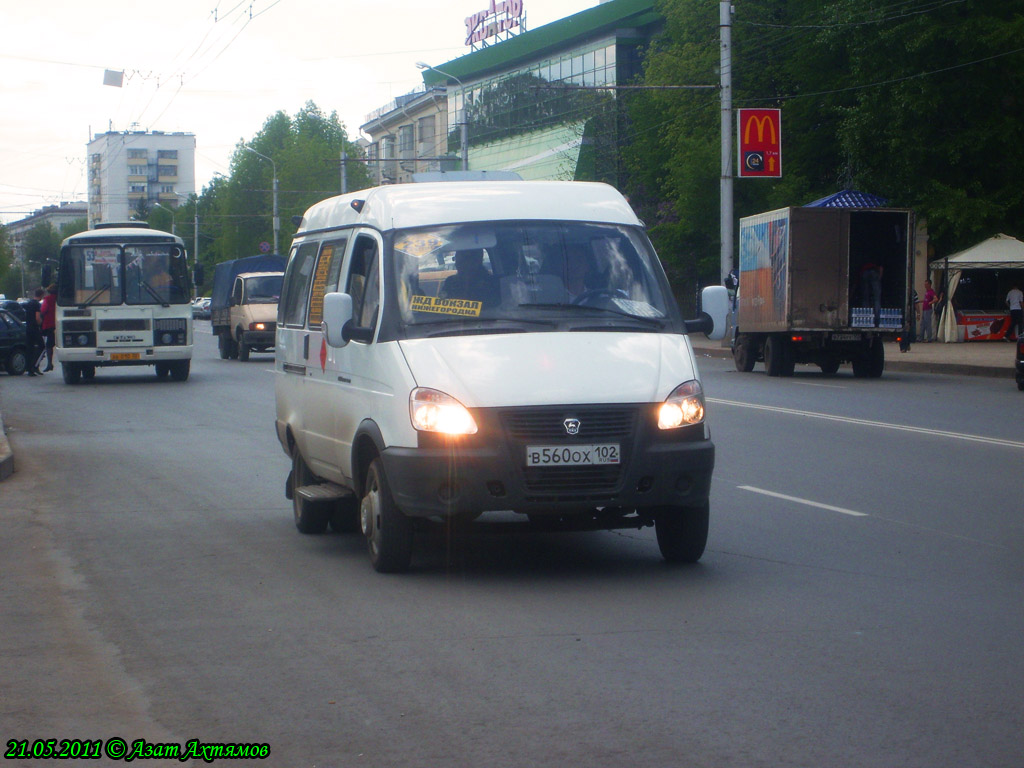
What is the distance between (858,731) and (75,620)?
3.68 meters

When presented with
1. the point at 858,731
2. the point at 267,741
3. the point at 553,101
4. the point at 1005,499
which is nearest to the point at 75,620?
the point at 267,741

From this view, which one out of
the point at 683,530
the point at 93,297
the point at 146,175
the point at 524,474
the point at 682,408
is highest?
the point at 146,175

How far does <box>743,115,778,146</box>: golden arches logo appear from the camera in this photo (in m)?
35.2

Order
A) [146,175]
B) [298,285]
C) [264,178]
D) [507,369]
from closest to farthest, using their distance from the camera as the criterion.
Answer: [507,369]
[298,285]
[264,178]
[146,175]

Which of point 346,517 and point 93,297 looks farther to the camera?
point 93,297

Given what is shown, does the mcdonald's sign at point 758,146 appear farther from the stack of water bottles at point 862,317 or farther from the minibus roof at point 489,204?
the minibus roof at point 489,204

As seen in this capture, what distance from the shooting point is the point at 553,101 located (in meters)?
70.9

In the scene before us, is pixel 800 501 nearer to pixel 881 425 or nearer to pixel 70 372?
pixel 881 425

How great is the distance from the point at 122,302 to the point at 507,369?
21018mm

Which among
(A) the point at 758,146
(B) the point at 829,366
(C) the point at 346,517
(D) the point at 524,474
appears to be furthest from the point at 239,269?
(D) the point at 524,474

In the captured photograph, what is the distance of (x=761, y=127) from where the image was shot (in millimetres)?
35438

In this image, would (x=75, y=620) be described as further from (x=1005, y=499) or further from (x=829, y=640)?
(x=1005, y=499)

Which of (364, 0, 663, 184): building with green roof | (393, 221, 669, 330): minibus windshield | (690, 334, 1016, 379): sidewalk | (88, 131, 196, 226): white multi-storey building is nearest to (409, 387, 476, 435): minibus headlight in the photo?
(393, 221, 669, 330): minibus windshield

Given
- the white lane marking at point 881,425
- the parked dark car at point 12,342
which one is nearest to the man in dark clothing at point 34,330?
the parked dark car at point 12,342
